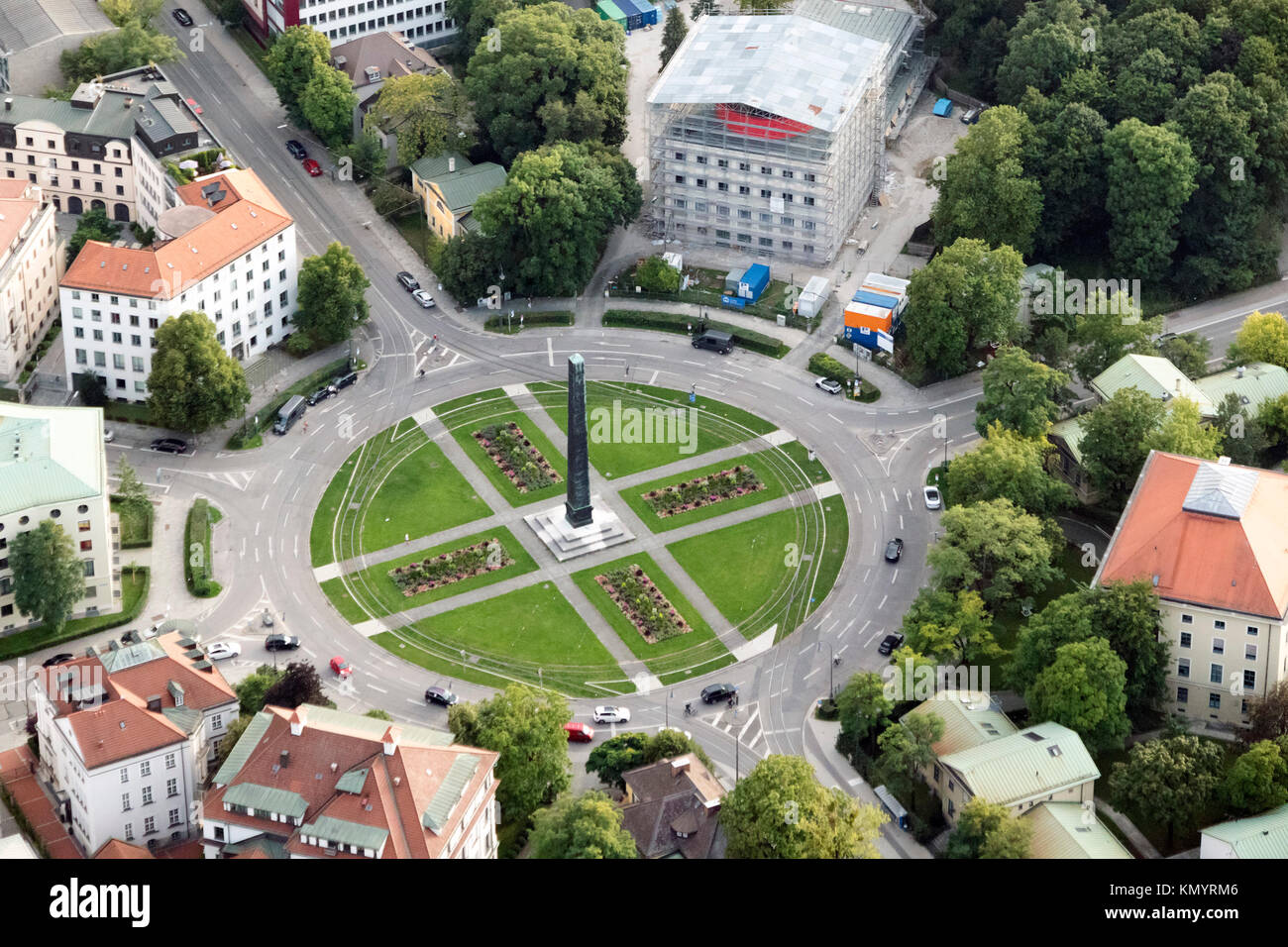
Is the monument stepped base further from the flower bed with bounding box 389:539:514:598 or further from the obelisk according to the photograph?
the flower bed with bounding box 389:539:514:598

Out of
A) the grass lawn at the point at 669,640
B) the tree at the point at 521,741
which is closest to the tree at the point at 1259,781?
the grass lawn at the point at 669,640

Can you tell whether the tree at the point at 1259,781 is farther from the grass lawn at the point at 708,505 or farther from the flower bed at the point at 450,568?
the flower bed at the point at 450,568

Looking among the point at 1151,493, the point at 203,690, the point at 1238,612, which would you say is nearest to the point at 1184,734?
the point at 1238,612

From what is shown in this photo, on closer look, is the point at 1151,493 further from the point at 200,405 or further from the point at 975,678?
the point at 200,405

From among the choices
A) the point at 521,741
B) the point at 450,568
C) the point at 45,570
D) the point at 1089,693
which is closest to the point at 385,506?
the point at 450,568

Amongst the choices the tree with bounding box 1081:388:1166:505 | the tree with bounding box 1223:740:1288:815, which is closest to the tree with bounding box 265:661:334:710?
the tree with bounding box 1223:740:1288:815
